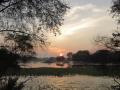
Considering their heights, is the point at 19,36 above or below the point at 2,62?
above

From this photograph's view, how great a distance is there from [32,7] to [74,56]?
562 feet

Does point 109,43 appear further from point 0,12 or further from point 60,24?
point 0,12

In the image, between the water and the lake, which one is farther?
the water

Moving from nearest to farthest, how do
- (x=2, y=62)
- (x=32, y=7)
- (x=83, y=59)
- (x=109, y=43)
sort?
(x=32, y=7) → (x=2, y=62) → (x=109, y=43) → (x=83, y=59)

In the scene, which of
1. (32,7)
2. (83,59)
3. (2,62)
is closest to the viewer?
(32,7)

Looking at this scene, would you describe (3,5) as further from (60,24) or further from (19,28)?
(60,24)

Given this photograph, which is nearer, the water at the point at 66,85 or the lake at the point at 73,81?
the lake at the point at 73,81

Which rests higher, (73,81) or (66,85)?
(73,81)

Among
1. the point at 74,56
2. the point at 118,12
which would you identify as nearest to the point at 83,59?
the point at 74,56

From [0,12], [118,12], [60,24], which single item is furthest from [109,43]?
[0,12]

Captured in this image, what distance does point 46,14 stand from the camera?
1884 centimetres

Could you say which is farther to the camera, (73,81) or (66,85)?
(73,81)

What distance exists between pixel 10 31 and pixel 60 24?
2.71 m

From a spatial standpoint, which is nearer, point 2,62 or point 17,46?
point 17,46
